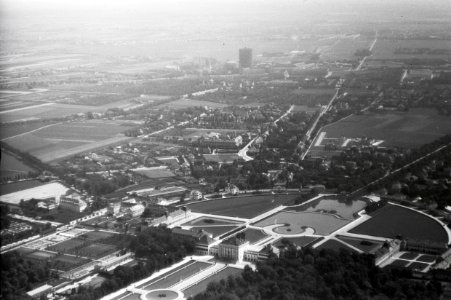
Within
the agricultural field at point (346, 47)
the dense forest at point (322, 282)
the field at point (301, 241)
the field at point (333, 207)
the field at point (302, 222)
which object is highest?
the agricultural field at point (346, 47)

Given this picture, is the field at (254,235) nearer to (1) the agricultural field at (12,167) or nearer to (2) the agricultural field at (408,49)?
(1) the agricultural field at (12,167)

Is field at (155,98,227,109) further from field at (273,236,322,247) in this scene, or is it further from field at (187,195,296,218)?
field at (273,236,322,247)

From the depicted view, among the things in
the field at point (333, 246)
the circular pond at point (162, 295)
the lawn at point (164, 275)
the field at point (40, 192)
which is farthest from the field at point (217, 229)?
the field at point (40, 192)

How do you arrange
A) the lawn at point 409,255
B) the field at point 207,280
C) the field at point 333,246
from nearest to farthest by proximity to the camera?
the field at point 207,280
the lawn at point 409,255
the field at point 333,246

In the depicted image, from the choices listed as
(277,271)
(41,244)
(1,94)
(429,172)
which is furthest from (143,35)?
(277,271)

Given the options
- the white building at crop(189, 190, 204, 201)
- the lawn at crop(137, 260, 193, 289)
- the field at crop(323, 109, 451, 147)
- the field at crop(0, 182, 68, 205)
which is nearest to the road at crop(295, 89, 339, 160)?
the field at crop(323, 109, 451, 147)

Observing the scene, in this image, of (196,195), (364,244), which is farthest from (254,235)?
(196,195)

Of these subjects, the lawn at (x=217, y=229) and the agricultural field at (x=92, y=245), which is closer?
the agricultural field at (x=92, y=245)
